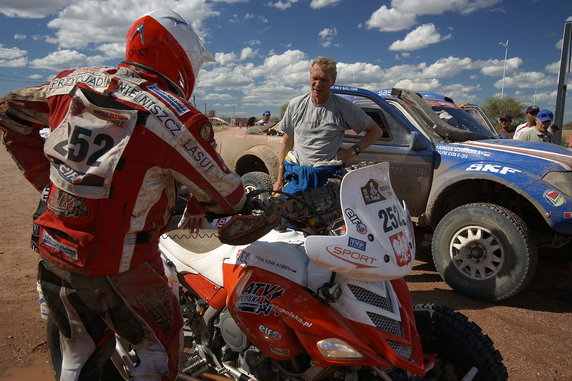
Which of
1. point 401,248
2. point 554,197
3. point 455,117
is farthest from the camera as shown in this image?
point 455,117

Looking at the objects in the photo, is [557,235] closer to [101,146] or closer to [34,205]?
[101,146]

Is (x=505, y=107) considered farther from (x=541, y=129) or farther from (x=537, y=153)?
(x=537, y=153)

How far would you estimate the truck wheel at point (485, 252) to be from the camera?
4.16 metres

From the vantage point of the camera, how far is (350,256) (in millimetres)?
1850

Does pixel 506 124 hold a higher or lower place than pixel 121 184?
higher

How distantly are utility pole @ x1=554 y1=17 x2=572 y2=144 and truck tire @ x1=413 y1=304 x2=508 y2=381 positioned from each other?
826cm

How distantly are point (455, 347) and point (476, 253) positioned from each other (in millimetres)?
2288

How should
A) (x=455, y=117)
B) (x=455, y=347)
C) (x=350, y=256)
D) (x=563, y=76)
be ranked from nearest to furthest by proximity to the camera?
1. (x=350, y=256)
2. (x=455, y=347)
3. (x=455, y=117)
4. (x=563, y=76)

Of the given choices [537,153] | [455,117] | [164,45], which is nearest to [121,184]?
[164,45]

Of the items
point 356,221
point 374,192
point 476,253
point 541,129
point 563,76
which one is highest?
point 563,76

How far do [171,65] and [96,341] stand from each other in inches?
47.5

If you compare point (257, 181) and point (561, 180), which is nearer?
point (561, 180)

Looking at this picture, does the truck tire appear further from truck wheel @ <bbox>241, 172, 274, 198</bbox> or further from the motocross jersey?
truck wheel @ <bbox>241, 172, 274, 198</bbox>

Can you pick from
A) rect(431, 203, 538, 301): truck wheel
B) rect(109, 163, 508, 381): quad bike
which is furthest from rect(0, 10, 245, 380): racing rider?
rect(431, 203, 538, 301): truck wheel
